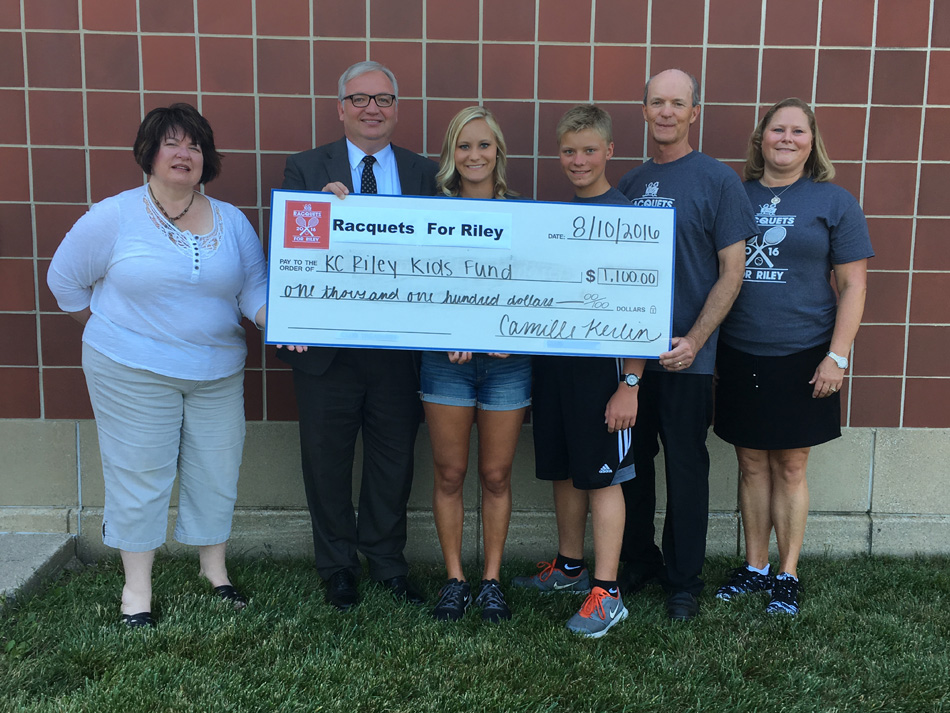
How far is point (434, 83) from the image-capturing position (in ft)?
12.0

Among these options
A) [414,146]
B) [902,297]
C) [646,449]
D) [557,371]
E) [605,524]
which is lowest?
[605,524]

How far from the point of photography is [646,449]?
11.2 feet

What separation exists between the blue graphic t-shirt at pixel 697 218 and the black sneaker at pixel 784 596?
984 mm

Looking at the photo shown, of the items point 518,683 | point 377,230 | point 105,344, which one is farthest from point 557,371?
point 105,344

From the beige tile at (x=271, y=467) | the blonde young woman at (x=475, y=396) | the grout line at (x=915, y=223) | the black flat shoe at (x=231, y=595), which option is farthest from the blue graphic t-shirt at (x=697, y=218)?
the black flat shoe at (x=231, y=595)

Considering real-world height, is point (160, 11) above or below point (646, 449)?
above

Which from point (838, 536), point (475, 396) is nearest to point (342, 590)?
point (475, 396)

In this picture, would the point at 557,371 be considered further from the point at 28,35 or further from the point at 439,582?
the point at 28,35

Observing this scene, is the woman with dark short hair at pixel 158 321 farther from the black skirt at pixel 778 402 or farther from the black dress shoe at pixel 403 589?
the black skirt at pixel 778 402

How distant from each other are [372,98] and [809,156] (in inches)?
70.3

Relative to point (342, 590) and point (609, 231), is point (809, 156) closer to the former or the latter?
point (609, 231)

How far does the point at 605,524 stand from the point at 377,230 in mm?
1480

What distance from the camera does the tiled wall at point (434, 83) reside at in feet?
11.8

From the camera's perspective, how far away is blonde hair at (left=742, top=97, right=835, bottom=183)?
3123 mm
